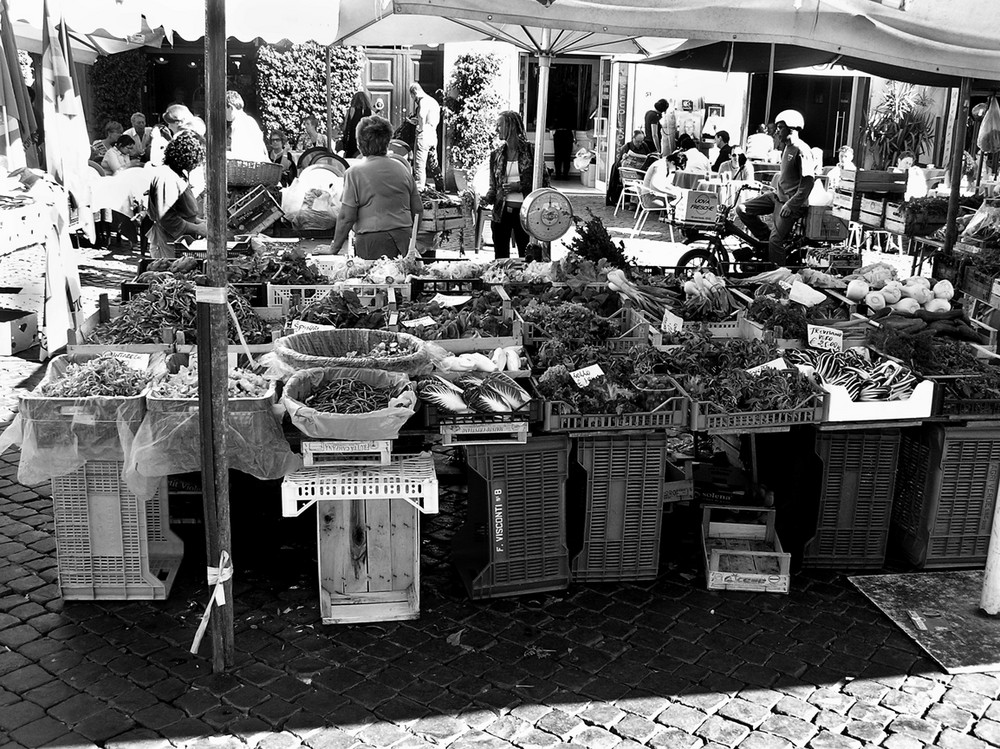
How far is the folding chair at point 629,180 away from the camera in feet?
55.1

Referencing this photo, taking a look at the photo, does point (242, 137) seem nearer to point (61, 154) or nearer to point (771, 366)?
point (61, 154)

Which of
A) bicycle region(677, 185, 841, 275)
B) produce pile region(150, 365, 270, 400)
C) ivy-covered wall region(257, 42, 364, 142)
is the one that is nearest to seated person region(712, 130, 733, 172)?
bicycle region(677, 185, 841, 275)

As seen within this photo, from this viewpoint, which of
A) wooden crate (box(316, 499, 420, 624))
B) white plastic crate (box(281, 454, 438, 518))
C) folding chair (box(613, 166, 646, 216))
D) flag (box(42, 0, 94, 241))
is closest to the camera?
white plastic crate (box(281, 454, 438, 518))

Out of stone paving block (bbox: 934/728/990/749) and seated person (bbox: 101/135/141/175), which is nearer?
stone paving block (bbox: 934/728/990/749)

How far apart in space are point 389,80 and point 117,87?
195 inches

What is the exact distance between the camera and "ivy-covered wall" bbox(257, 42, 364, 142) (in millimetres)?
A: 18281

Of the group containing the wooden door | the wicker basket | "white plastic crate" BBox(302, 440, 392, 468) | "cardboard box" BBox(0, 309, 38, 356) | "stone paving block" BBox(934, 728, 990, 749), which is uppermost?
the wooden door

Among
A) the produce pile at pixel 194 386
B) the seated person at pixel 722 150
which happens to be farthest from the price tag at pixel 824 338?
the seated person at pixel 722 150

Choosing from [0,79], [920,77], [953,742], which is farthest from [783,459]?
[0,79]

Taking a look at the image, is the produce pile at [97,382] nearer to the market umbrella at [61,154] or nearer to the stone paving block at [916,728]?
the stone paving block at [916,728]

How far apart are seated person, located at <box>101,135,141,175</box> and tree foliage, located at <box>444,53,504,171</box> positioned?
5.65m

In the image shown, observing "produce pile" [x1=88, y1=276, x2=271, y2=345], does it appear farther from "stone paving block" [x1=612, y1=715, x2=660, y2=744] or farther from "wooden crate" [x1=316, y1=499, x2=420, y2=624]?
→ "stone paving block" [x1=612, y1=715, x2=660, y2=744]

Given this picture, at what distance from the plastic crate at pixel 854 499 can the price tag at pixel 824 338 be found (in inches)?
31.5

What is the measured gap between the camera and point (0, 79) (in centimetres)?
721
